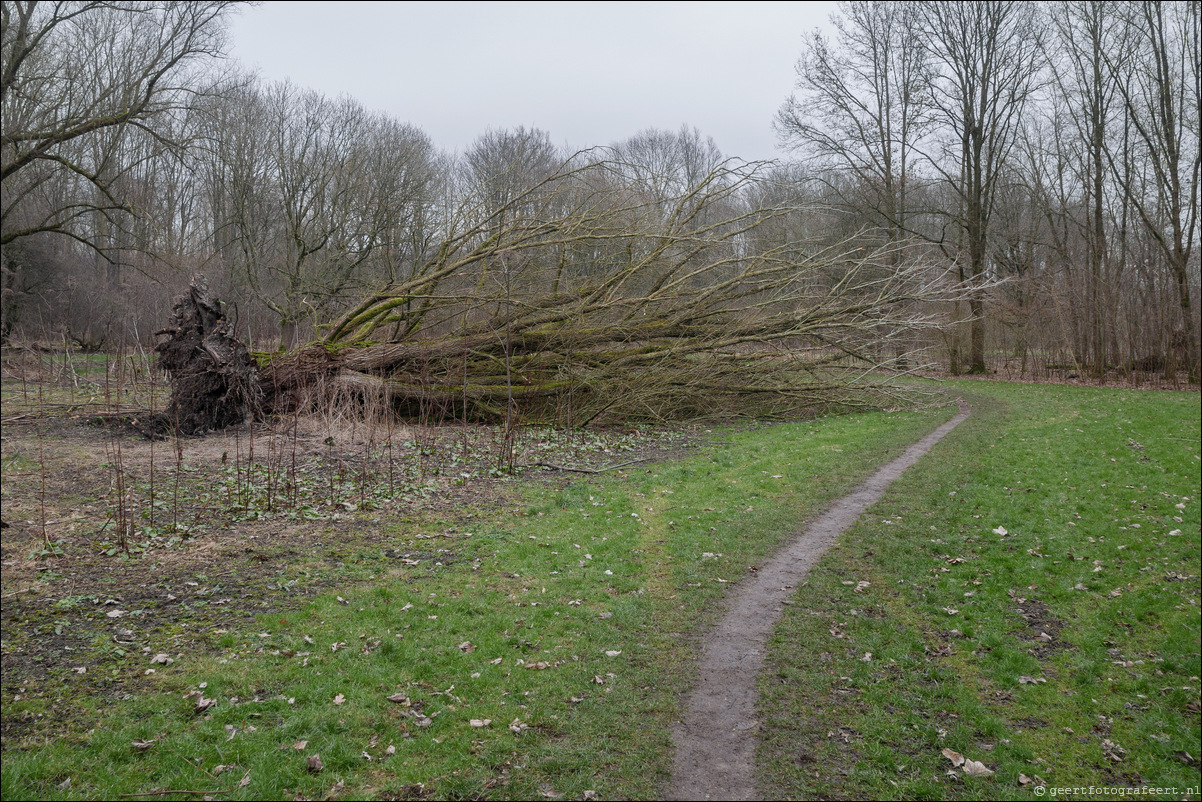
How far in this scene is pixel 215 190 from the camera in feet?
96.5

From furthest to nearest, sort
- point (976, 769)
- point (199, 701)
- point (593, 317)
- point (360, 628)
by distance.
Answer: point (593, 317), point (360, 628), point (199, 701), point (976, 769)

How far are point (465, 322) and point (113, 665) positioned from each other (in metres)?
11.0

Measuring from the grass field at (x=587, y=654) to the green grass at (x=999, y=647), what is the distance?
0.07 ft

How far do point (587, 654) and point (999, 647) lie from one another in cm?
301

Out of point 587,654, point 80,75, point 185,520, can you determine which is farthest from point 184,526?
point 80,75

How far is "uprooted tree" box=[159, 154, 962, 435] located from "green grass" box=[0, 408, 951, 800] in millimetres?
6549

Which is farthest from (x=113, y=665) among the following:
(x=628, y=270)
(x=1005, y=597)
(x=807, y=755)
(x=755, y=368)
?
(x=755, y=368)

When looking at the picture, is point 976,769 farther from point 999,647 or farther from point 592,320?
point 592,320

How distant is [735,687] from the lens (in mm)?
4438

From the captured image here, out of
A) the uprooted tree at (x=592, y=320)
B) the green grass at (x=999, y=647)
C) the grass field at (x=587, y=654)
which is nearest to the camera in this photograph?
the grass field at (x=587, y=654)

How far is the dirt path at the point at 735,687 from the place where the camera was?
3.52 m

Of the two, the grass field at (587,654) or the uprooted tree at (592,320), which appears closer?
the grass field at (587,654)

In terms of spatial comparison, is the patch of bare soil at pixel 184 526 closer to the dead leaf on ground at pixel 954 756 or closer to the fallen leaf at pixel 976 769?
the dead leaf on ground at pixel 954 756

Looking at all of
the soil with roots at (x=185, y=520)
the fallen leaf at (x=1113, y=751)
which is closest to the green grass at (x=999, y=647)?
the fallen leaf at (x=1113, y=751)
